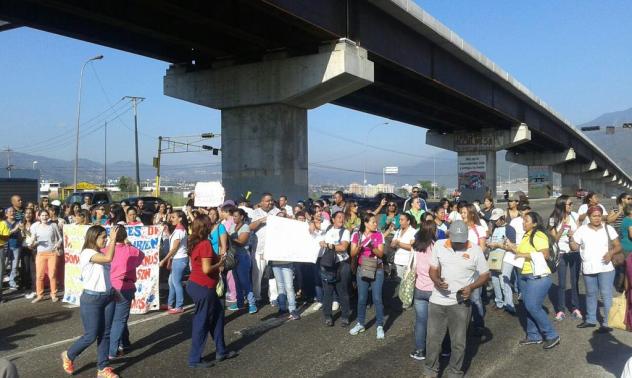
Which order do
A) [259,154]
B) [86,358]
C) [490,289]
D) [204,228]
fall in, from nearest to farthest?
[204,228]
[86,358]
[490,289]
[259,154]

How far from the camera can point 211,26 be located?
15984 millimetres

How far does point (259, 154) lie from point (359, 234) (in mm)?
11586

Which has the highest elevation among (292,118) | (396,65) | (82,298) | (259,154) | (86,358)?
(396,65)

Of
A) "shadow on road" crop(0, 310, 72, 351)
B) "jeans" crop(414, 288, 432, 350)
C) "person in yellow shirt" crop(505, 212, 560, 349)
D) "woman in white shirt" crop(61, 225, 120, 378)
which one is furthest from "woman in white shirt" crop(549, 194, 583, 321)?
"shadow on road" crop(0, 310, 72, 351)

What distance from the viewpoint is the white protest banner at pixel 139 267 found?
9328 mm

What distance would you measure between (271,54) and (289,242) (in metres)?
11.2

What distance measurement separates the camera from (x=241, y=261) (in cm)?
956

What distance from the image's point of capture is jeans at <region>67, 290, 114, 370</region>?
19.9ft

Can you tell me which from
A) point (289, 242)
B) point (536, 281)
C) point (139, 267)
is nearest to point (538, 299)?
point (536, 281)

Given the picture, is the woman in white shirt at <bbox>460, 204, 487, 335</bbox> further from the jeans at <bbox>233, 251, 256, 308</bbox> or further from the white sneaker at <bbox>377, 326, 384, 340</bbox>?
the jeans at <bbox>233, 251, 256, 308</bbox>

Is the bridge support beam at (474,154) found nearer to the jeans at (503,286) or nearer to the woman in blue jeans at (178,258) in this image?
the jeans at (503,286)

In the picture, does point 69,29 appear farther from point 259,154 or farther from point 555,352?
point 555,352

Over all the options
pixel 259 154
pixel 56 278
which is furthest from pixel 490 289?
pixel 259 154

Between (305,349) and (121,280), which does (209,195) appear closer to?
(121,280)
